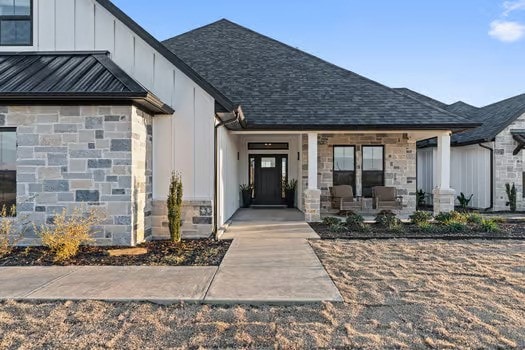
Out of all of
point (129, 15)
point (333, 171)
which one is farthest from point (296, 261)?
point (333, 171)

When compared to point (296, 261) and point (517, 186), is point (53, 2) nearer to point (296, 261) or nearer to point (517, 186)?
point (296, 261)

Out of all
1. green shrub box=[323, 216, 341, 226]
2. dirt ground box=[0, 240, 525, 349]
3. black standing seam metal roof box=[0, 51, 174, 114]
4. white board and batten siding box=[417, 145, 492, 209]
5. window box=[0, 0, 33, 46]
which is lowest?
dirt ground box=[0, 240, 525, 349]

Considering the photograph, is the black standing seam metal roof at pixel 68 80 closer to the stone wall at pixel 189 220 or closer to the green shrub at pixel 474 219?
the stone wall at pixel 189 220

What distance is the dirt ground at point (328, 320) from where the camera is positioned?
136 inches

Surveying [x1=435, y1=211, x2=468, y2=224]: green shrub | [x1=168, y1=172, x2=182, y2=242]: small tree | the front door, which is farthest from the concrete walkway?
the front door

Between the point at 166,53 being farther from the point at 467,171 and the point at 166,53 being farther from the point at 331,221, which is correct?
the point at 467,171

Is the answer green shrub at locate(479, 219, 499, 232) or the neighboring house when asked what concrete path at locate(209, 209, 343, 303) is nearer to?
green shrub at locate(479, 219, 499, 232)

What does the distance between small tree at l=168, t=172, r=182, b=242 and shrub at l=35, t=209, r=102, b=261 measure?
1.35 m

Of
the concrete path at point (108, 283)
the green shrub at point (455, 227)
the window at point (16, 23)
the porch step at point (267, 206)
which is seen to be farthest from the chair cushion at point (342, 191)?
the window at point (16, 23)

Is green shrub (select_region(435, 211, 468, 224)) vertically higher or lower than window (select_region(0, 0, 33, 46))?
lower

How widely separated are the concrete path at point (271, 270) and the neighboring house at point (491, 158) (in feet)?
28.7

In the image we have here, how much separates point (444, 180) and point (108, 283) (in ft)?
31.2

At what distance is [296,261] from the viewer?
639 centimetres

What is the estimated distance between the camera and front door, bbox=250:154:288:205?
1605 cm
